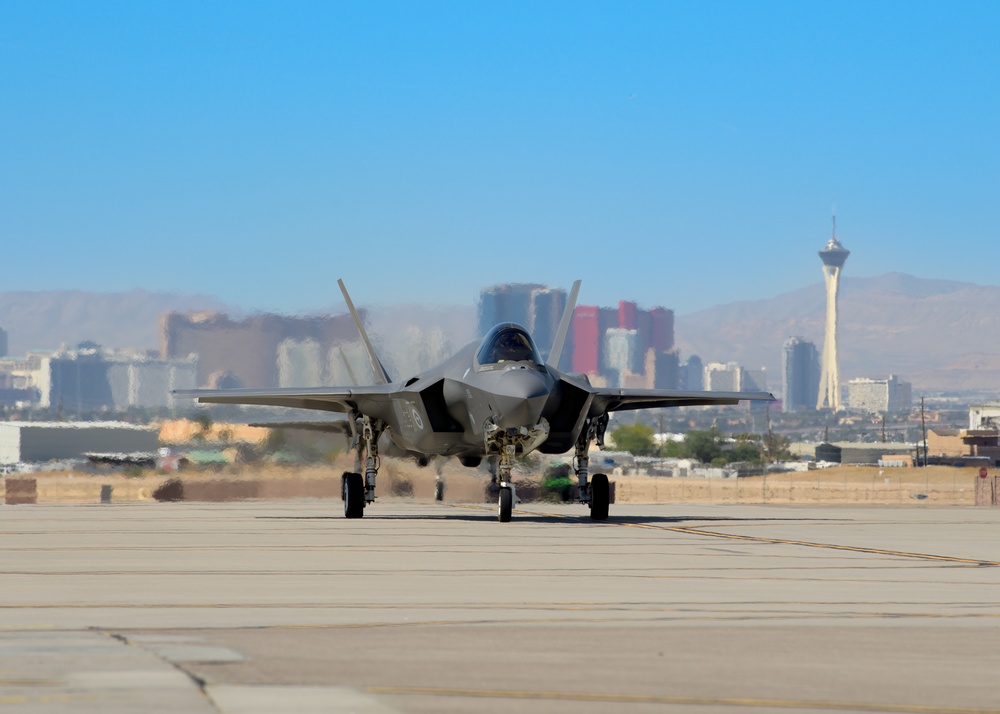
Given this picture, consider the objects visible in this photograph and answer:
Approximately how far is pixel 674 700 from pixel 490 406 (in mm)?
15574

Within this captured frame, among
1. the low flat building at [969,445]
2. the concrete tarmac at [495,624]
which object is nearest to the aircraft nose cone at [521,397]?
the concrete tarmac at [495,624]

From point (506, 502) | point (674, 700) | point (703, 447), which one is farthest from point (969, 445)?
point (674, 700)

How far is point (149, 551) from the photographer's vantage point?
15766 mm

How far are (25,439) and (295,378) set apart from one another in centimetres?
833

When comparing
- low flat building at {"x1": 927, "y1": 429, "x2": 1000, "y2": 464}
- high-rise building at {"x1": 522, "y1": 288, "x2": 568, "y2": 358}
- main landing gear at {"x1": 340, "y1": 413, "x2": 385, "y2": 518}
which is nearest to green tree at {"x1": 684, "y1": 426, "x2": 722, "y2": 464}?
low flat building at {"x1": 927, "y1": 429, "x2": 1000, "y2": 464}

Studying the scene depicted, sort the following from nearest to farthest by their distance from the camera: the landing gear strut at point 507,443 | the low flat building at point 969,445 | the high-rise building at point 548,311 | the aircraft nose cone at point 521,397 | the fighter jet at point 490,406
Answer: the aircraft nose cone at point 521,397
the fighter jet at point 490,406
the landing gear strut at point 507,443
the high-rise building at point 548,311
the low flat building at point 969,445

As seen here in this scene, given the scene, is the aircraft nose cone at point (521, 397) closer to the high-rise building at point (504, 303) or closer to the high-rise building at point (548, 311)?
the high-rise building at point (504, 303)

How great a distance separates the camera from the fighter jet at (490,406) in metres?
21.8

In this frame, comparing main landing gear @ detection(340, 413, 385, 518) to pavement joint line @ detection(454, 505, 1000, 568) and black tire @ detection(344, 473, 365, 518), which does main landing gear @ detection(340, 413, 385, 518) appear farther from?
pavement joint line @ detection(454, 505, 1000, 568)

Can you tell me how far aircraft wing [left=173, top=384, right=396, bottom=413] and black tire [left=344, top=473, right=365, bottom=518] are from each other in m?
1.45

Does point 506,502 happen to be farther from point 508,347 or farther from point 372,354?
point 372,354

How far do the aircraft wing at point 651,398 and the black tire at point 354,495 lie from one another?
458cm

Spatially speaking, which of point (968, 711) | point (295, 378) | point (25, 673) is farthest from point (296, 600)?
point (295, 378)

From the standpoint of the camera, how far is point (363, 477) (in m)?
26.8
